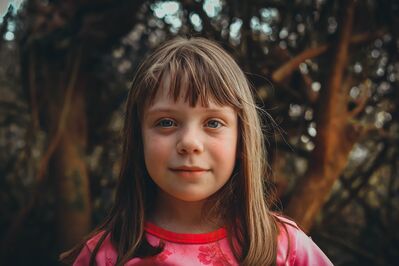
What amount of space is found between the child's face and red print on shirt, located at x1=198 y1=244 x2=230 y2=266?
0.51 feet

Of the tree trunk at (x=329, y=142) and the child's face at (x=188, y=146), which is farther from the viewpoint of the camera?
the tree trunk at (x=329, y=142)

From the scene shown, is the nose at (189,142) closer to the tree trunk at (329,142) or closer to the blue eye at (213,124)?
the blue eye at (213,124)

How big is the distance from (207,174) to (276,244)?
31cm

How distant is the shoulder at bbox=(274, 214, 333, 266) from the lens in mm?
1466

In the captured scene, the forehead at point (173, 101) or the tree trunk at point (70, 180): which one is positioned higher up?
the forehead at point (173, 101)

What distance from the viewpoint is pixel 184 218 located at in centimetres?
152

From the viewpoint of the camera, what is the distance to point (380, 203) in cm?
281

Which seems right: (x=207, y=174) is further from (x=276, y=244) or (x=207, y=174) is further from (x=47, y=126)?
(x=47, y=126)

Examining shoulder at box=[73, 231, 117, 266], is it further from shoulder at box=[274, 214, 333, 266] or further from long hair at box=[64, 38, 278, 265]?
shoulder at box=[274, 214, 333, 266]

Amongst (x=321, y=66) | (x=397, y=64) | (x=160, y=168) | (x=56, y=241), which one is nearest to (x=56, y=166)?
(x=56, y=241)

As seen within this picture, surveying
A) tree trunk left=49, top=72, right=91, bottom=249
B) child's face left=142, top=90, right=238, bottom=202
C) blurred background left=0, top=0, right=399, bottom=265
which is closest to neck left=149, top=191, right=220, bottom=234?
child's face left=142, top=90, right=238, bottom=202

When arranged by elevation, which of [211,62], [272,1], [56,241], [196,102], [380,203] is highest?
[272,1]

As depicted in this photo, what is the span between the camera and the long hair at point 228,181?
140 cm

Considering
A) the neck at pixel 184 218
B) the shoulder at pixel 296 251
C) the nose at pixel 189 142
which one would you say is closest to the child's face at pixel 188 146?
the nose at pixel 189 142
